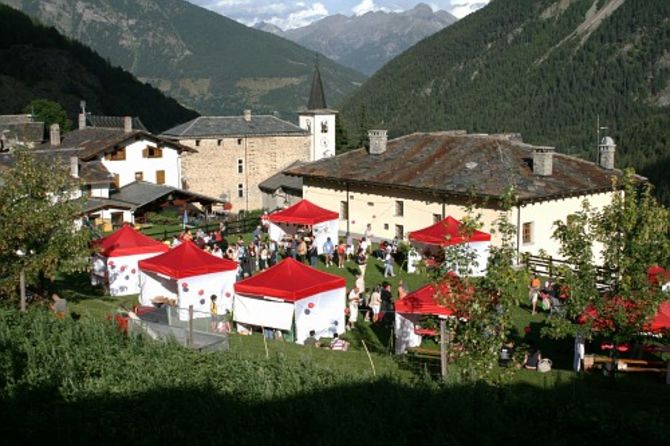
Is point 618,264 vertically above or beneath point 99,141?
beneath

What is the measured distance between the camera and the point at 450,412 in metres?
11.8

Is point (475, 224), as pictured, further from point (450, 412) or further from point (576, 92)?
point (576, 92)

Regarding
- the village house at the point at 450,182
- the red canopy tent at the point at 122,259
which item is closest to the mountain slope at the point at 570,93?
the village house at the point at 450,182

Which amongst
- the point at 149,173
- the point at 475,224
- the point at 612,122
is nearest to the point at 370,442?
the point at 475,224

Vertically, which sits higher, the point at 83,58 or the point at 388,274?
the point at 83,58

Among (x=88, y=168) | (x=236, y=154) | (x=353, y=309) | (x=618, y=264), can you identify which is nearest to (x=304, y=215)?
(x=353, y=309)

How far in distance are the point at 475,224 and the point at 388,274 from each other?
14036mm

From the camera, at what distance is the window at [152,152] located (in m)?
51.1

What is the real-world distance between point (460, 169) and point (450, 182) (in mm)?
1265

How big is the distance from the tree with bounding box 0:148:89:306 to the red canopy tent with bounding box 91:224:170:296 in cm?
435

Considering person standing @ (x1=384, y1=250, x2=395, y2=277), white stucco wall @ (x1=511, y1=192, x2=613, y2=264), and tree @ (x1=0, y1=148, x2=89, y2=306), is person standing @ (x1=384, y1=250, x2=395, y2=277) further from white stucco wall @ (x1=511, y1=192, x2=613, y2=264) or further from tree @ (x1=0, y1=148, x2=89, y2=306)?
tree @ (x1=0, y1=148, x2=89, y2=306)

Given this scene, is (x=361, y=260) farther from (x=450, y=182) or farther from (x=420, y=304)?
(x=420, y=304)

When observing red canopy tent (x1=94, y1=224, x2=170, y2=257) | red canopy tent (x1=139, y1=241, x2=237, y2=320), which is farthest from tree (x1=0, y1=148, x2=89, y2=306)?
red canopy tent (x1=94, y1=224, x2=170, y2=257)

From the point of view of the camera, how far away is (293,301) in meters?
19.8
